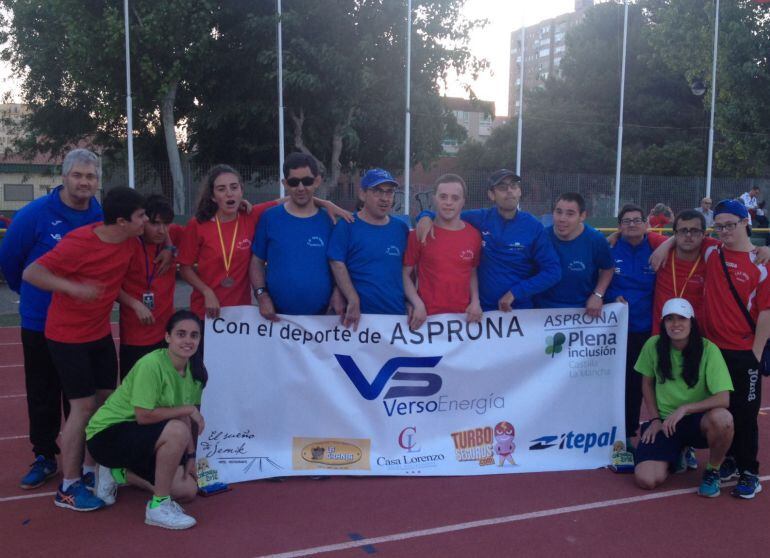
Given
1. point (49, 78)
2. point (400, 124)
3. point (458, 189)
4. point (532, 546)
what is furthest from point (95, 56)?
point (532, 546)

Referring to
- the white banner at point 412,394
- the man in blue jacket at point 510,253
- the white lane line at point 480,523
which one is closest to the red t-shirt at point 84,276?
the white banner at point 412,394

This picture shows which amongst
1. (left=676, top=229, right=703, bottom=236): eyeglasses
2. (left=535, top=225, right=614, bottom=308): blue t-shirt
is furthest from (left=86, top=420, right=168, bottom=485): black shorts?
(left=676, top=229, right=703, bottom=236): eyeglasses

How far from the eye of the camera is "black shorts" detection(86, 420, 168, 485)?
4465 mm

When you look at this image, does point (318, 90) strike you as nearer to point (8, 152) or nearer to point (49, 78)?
point (49, 78)

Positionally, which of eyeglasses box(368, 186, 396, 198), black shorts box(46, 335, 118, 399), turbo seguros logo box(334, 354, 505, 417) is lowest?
turbo seguros logo box(334, 354, 505, 417)

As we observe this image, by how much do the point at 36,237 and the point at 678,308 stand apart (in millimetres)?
4252

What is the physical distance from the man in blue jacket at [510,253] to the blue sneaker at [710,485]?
1643 millimetres

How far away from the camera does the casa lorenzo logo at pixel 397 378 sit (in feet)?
17.3

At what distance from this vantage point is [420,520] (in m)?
4.50

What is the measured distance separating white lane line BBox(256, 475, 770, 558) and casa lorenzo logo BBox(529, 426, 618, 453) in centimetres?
63

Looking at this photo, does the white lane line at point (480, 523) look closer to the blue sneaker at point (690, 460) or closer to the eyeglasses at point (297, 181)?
the blue sneaker at point (690, 460)

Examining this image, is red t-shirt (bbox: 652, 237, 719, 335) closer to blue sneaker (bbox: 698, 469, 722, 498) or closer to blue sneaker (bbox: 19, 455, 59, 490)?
blue sneaker (bbox: 698, 469, 722, 498)

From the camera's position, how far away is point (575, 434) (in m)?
5.54

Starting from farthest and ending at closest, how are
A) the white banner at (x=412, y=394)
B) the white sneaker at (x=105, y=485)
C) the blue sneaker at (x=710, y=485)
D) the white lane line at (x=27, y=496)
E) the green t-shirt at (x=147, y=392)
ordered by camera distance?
the white banner at (x=412, y=394) < the blue sneaker at (x=710, y=485) < the white lane line at (x=27, y=496) < the white sneaker at (x=105, y=485) < the green t-shirt at (x=147, y=392)
